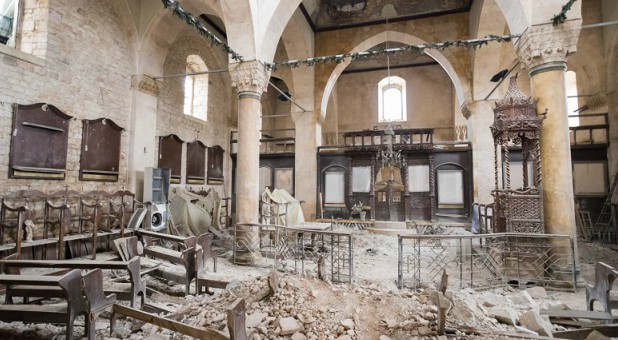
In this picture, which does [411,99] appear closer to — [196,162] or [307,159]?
[307,159]

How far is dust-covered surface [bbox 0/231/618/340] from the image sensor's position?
2.94m

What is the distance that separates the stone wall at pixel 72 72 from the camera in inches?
237

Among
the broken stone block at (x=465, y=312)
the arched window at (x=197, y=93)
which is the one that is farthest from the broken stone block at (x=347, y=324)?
the arched window at (x=197, y=93)

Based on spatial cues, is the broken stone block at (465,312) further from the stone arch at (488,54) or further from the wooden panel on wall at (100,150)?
the stone arch at (488,54)

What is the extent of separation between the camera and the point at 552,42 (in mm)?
5207

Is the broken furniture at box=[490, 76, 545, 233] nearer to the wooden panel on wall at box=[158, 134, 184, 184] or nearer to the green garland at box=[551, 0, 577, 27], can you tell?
the green garland at box=[551, 0, 577, 27]

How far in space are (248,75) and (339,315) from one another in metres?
5.70

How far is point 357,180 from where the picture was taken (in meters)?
12.2

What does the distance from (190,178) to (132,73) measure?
13.1 ft

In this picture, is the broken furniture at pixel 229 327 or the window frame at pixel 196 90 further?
the window frame at pixel 196 90

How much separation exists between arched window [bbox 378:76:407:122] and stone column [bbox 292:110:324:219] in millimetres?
6854

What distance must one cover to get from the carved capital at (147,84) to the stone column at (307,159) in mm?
5143

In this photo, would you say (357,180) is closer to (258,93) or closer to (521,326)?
(258,93)

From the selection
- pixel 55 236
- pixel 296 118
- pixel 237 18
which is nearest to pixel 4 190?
pixel 55 236
